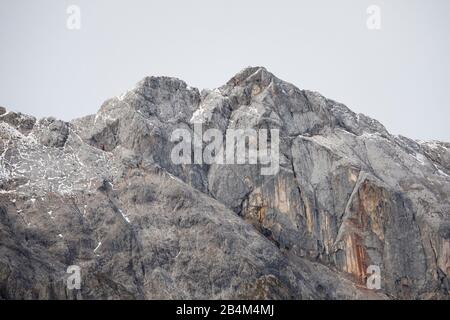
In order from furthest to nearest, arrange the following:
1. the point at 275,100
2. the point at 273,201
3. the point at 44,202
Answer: the point at 275,100
the point at 273,201
the point at 44,202

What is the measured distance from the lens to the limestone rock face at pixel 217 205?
10162 centimetres

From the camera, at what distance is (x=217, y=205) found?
113 metres

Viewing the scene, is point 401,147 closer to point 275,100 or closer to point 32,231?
point 275,100

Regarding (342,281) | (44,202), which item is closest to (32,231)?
(44,202)

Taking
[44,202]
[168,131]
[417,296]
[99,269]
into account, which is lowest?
[417,296]

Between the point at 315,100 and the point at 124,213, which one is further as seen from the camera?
the point at 315,100

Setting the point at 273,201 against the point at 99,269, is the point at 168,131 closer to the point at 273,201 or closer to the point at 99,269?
the point at 273,201

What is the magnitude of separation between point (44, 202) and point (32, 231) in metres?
5.56

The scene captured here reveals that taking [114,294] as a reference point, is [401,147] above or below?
above

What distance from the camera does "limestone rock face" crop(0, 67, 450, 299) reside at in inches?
4001

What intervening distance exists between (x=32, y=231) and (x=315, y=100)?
5500cm

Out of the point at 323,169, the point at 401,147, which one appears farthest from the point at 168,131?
the point at 401,147

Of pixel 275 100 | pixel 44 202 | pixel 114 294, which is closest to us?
pixel 114 294

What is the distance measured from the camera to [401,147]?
13100 centimetres
